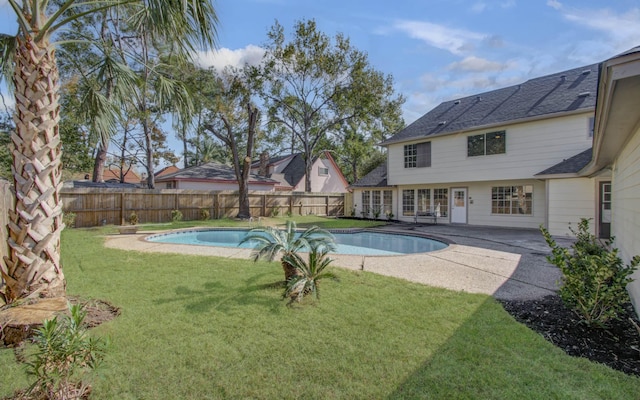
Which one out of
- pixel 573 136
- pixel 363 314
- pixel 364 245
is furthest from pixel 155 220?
pixel 573 136

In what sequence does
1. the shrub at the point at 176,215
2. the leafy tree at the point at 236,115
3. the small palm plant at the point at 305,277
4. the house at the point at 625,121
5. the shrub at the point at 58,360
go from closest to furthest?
the shrub at the point at 58,360 < the house at the point at 625,121 < the small palm plant at the point at 305,277 < the shrub at the point at 176,215 < the leafy tree at the point at 236,115

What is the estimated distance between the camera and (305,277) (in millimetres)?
4664

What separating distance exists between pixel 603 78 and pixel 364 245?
9.87 metres

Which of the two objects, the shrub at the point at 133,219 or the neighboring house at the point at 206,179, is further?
the neighboring house at the point at 206,179

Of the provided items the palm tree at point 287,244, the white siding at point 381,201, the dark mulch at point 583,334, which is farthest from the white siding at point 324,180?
the dark mulch at point 583,334

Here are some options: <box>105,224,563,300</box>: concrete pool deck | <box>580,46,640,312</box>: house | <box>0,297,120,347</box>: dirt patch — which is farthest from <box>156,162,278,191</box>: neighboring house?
<box>580,46,640,312</box>: house

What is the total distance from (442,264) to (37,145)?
7.04 m

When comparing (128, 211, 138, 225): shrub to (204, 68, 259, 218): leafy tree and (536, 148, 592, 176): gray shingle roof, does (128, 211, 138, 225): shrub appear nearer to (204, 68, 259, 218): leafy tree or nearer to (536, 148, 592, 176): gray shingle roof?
(204, 68, 259, 218): leafy tree

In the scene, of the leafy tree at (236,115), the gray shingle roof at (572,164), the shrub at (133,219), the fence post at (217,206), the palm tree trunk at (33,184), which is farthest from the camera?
the leafy tree at (236,115)

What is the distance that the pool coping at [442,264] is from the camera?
560 centimetres

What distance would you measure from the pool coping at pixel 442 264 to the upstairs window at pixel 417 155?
8504 mm

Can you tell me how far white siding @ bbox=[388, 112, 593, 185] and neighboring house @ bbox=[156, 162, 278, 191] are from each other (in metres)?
13.2

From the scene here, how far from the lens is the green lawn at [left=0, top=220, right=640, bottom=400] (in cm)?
253

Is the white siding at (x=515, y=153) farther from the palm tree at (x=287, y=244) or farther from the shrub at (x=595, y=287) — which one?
the palm tree at (x=287, y=244)
